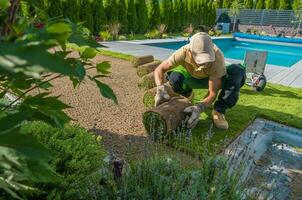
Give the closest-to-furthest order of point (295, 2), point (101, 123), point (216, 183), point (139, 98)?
point (216, 183)
point (101, 123)
point (139, 98)
point (295, 2)

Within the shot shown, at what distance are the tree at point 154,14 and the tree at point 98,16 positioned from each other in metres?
3.98

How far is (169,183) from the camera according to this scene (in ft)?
7.57

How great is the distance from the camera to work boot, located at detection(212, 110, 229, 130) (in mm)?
4445

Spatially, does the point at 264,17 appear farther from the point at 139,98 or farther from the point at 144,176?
the point at 144,176

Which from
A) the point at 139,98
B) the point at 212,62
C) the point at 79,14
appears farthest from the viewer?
the point at 79,14

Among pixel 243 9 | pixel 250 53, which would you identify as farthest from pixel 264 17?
pixel 250 53

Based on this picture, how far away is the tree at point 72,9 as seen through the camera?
1510 cm

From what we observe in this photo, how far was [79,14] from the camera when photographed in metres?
15.8

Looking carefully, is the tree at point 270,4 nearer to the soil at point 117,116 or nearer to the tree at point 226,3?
the tree at point 226,3

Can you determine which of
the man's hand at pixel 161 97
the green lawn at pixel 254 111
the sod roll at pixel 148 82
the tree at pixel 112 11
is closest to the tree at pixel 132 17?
the tree at pixel 112 11

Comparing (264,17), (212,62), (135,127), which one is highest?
(212,62)

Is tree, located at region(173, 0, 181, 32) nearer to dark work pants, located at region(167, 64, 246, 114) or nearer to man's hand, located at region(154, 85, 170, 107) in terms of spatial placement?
dark work pants, located at region(167, 64, 246, 114)

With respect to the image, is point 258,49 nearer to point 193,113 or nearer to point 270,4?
point 270,4

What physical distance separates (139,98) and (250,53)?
10.7 ft
